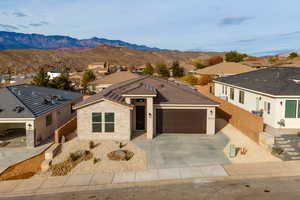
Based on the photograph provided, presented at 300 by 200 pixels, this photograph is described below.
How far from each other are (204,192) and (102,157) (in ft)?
24.0

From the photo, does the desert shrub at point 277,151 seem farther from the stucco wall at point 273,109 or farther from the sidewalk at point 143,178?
the stucco wall at point 273,109

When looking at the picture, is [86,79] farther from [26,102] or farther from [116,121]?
[116,121]

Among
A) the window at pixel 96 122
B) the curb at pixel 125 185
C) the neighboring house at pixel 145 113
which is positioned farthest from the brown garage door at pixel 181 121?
the curb at pixel 125 185

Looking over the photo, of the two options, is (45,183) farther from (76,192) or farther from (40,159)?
(40,159)

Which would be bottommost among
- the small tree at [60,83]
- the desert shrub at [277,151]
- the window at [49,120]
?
the desert shrub at [277,151]

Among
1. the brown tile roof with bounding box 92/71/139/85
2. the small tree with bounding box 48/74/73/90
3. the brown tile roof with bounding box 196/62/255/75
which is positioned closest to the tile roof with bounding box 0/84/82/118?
the small tree with bounding box 48/74/73/90

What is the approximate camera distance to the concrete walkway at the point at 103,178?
12.6 metres

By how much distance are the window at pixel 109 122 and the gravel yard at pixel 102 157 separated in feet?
3.03

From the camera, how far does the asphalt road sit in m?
11.2

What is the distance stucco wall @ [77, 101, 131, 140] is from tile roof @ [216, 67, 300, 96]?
39.2ft

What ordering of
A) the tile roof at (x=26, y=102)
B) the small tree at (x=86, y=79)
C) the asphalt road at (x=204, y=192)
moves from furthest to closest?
the small tree at (x=86, y=79), the tile roof at (x=26, y=102), the asphalt road at (x=204, y=192)

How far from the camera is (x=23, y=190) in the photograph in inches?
483

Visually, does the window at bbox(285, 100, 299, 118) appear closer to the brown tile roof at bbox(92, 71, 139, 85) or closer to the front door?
the front door

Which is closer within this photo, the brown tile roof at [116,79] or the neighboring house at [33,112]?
the neighboring house at [33,112]
